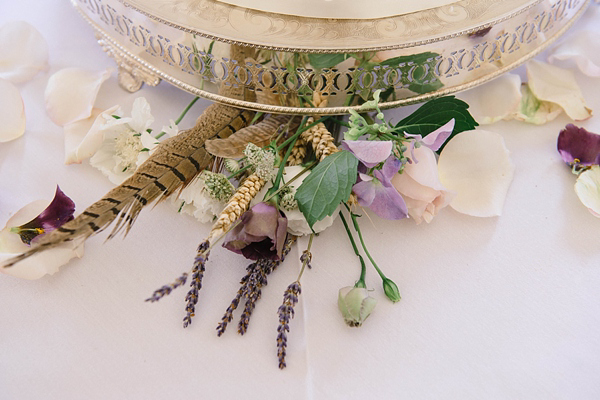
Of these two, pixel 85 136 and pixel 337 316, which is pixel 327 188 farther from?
pixel 85 136

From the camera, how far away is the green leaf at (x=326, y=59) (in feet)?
1.63

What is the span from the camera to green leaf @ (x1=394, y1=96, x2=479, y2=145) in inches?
20.2

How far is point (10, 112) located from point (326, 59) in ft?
1.15

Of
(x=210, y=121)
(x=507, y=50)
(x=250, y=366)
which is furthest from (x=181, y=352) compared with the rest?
(x=507, y=50)

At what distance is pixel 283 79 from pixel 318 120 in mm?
59

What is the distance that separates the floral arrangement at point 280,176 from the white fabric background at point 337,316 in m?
0.02

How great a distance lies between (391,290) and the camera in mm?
471

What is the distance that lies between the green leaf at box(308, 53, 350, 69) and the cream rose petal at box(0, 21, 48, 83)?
1.20 feet

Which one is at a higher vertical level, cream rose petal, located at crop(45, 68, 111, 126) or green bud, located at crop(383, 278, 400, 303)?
cream rose petal, located at crop(45, 68, 111, 126)

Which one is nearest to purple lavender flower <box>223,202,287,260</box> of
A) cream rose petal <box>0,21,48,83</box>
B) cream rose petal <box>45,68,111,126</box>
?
cream rose petal <box>45,68,111,126</box>

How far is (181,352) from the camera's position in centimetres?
45

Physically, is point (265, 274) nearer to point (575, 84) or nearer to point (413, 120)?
point (413, 120)

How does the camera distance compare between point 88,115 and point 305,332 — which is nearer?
point 305,332

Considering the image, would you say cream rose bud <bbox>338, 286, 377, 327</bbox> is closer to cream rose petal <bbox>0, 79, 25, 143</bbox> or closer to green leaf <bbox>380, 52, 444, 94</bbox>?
green leaf <bbox>380, 52, 444, 94</bbox>
